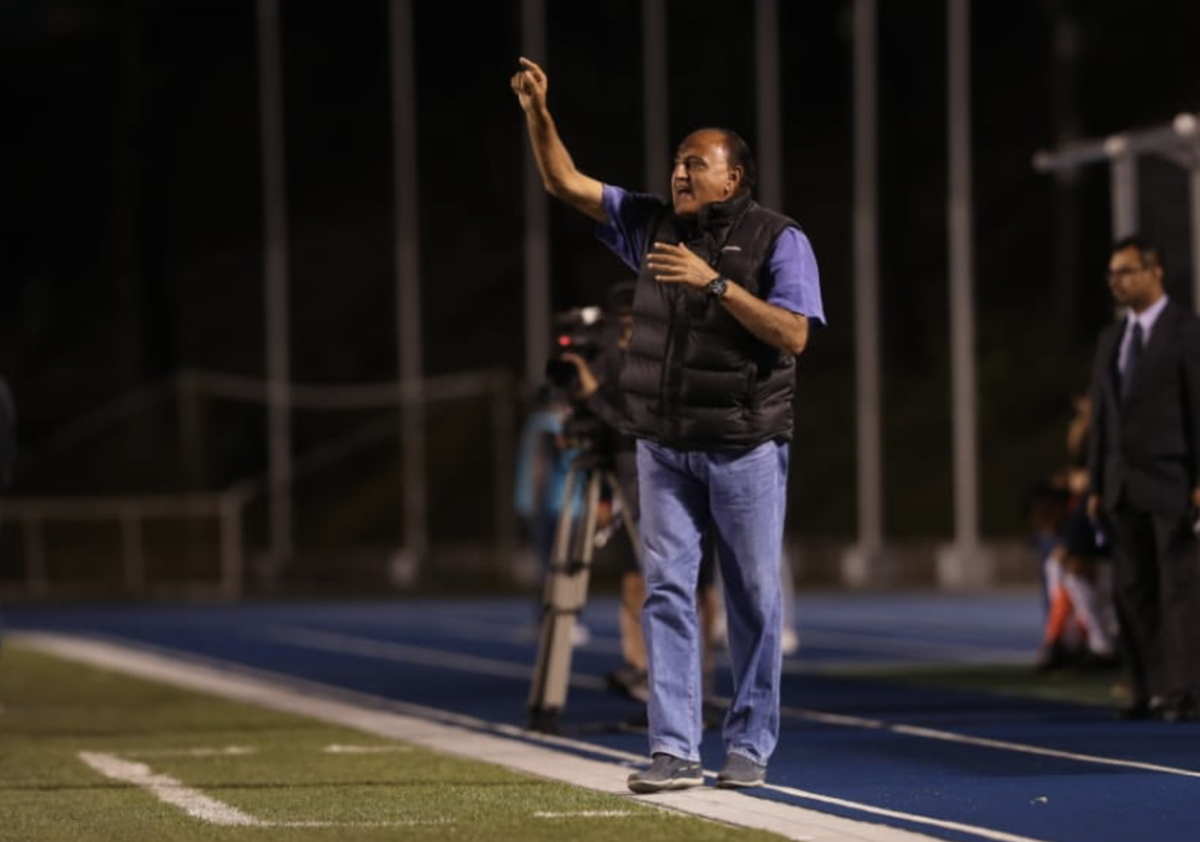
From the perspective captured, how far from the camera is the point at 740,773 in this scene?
441 inches

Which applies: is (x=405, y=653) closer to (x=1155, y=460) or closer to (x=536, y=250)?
(x=1155, y=460)

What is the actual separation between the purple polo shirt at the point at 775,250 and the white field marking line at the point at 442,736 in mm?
1703

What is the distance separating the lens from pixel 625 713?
1587 centimetres

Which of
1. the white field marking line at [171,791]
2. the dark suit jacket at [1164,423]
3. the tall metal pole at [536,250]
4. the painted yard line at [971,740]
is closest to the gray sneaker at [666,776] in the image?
the white field marking line at [171,791]

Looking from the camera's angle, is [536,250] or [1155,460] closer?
[1155,460]

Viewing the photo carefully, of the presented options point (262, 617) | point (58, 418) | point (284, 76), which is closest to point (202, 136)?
point (284, 76)

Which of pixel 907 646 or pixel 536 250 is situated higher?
pixel 536 250

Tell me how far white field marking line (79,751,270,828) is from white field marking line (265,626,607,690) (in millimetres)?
5069

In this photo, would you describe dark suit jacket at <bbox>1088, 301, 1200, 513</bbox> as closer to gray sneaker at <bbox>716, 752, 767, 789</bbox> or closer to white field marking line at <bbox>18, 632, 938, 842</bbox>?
white field marking line at <bbox>18, 632, 938, 842</bbox>

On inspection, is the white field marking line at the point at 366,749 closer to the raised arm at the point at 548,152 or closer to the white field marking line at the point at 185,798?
the white field marking line at the point at 185,798

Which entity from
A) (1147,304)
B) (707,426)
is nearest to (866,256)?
(1147,304)

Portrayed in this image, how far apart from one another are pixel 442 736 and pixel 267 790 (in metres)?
2.81

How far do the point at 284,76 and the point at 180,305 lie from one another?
29.0 ft

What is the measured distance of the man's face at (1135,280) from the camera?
1437 cm
